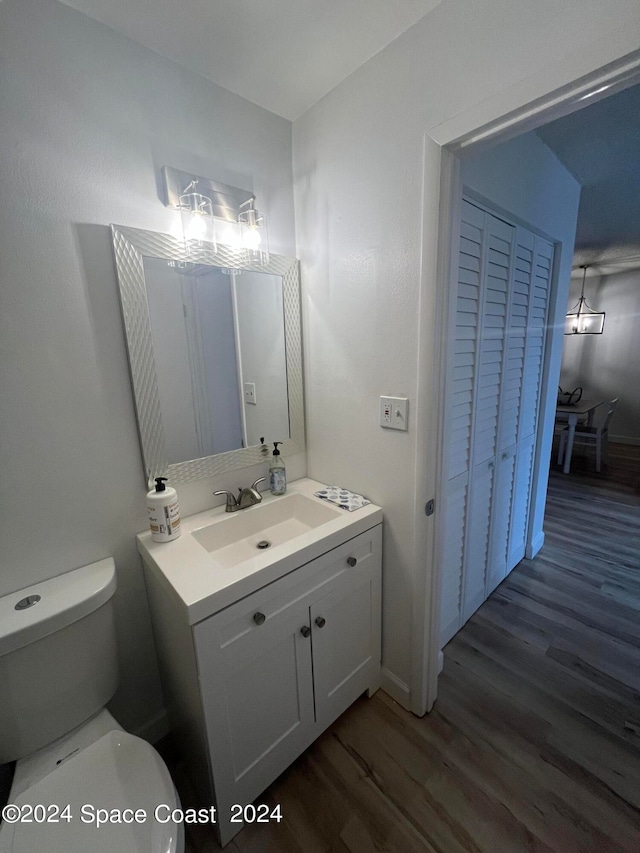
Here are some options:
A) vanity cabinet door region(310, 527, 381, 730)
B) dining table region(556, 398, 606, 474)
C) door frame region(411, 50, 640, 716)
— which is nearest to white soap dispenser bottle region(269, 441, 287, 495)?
vanity cabinet door region(310, 527, 381, 730)

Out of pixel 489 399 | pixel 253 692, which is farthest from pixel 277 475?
pixel 489 399

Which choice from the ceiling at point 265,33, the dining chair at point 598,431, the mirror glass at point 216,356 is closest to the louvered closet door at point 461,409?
the ceiling at point 265,33

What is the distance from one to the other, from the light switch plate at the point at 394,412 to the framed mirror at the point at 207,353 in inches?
19.8

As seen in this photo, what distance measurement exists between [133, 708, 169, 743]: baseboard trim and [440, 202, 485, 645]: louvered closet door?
48.4 inches

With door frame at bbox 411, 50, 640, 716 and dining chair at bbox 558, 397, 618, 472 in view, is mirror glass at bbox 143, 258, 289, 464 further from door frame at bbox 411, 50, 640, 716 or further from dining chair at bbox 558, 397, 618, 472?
dining chair at bbox 558, 397, 618, 472

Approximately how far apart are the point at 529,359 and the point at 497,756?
1840 millimetres

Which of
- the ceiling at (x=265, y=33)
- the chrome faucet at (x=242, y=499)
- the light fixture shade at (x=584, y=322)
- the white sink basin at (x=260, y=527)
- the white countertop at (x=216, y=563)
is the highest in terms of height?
the ceiling at (x=265, y=33)

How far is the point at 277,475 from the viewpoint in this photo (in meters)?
1.52

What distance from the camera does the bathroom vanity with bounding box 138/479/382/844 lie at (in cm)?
95

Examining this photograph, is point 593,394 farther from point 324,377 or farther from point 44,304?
point 44,304

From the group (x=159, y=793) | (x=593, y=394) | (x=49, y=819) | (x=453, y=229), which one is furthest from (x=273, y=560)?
(x=593, y=394)

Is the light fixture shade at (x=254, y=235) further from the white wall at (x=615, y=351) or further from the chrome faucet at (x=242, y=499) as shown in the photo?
the white wall at (x=615, y=351)

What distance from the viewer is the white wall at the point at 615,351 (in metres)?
4.99

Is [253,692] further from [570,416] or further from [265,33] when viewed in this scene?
[570,416]
